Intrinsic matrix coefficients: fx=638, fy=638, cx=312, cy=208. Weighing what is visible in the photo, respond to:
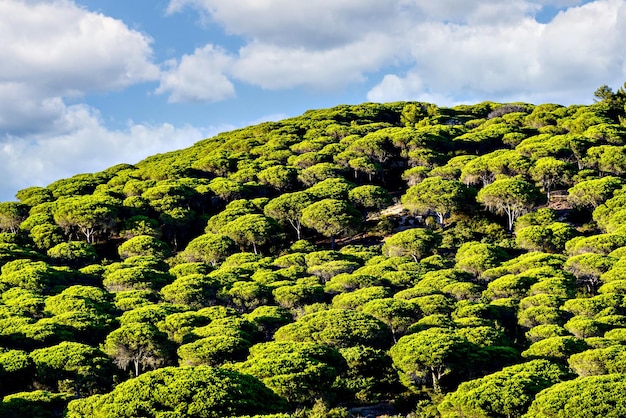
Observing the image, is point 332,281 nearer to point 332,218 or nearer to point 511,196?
point 332,218

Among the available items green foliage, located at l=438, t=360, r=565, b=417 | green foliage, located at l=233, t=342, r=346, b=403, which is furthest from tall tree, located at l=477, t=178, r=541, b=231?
green foliage, located at l=233, t=342, r=346, b=403

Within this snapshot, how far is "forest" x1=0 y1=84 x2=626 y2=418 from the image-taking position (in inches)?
1160

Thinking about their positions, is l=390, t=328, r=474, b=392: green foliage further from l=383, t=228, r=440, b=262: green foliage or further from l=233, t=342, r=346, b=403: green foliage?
Answer: l=383, t=228, r=440, b=262: green foliage

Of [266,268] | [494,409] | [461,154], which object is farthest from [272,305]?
[461,154]

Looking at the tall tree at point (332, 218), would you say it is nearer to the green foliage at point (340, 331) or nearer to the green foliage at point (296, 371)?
the green foliage at point (340, 331)

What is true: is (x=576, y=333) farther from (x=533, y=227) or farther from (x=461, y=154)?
(x=461, y=154)

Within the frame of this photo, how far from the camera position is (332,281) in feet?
166

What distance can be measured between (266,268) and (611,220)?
32.7 metres

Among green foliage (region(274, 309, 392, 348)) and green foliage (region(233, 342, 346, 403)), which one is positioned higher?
green foliage (region(274, 309, 392, 348))

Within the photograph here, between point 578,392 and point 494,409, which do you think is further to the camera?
point 494,409

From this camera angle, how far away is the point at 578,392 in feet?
82.0

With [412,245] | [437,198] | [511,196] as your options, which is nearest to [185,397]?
[412,245]

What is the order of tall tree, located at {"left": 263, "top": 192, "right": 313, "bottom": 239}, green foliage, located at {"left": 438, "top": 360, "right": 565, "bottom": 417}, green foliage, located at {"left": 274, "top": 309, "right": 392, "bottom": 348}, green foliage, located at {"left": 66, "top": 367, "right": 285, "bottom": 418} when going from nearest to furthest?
1. green foliage, located at {"left": 66, "top": 367, "right": 285, "bottom": 418}
2. green foliage, located at {"left": 438, "top": 360, "right": 565, "bottom": 417}
3. green foliage, located at {"left": 274, "top": 309, "right": 392, "bottom": 348}
4. tall tree, located at {"left": 263, "top": 192, "right": 313, "bottom": 239}

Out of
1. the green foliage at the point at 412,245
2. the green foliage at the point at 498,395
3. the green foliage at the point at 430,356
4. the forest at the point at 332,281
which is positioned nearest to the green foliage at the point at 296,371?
the forest at the point at 332,281
